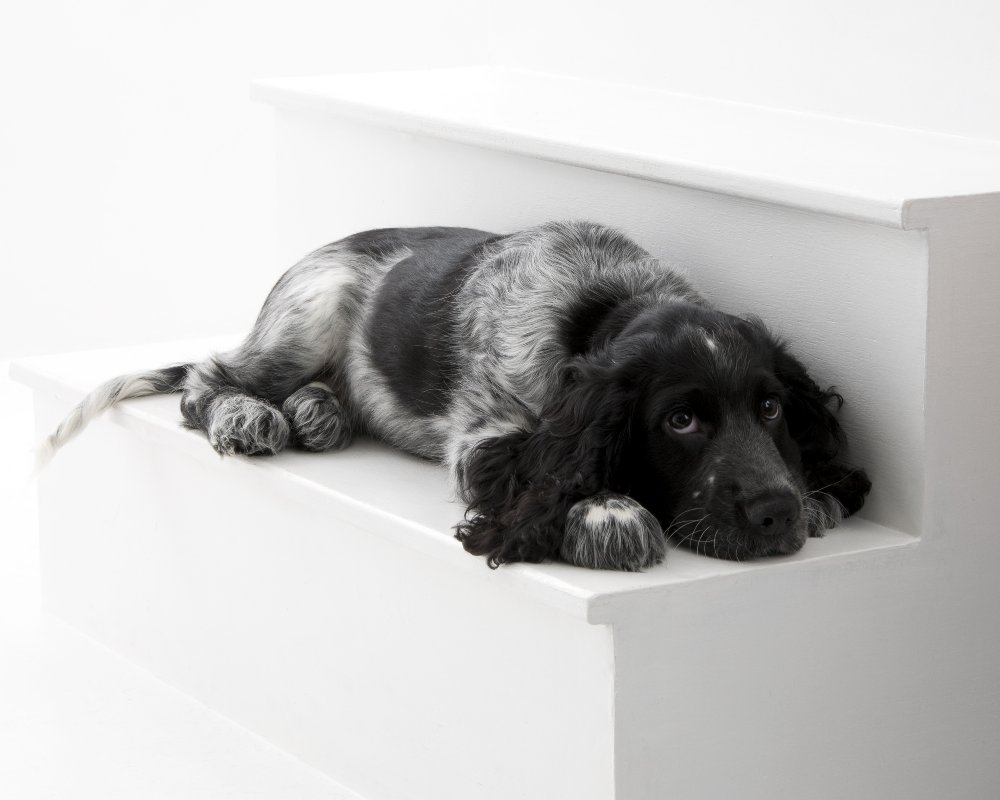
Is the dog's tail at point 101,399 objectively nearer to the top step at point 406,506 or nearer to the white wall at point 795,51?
the top step at point 406,506

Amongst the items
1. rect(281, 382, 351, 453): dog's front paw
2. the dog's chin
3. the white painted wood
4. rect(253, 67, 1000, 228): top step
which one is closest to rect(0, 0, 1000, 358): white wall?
rect(253, 67, 1000, 228): top step

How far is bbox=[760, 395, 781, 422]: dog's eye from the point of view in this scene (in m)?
2.76

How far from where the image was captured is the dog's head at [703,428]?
266cm

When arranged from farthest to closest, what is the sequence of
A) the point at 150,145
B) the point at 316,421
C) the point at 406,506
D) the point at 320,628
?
the point at 150,145
the point at 316,421
the point at 320,628
the point at 406,506

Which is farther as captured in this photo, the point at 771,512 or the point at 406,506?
the point at 406,506

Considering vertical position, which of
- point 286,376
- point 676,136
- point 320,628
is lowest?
point 320,628

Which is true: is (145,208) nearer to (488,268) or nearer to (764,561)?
(488,268)

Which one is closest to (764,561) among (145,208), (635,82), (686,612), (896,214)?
(686,612)

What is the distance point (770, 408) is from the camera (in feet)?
9.09

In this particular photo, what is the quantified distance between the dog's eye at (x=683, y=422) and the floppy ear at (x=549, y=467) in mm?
67

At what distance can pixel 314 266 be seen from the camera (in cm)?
349

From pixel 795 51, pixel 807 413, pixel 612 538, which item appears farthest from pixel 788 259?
pixel 795 51

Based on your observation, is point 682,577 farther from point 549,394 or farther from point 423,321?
point 423,321

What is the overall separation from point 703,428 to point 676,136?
905mm
